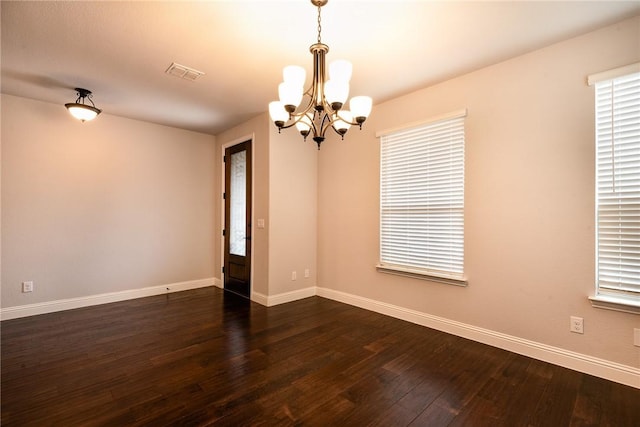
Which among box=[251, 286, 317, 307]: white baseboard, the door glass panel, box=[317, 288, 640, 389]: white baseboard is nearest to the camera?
box=[317, 288, 640, 389]: white baseboard

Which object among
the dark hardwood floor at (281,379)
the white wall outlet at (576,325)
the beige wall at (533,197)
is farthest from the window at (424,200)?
the white wall outlet at (576,325)

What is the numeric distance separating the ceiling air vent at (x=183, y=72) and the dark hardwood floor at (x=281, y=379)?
2.69 meters

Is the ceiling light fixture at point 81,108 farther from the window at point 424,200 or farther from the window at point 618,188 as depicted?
the window at point 618,188

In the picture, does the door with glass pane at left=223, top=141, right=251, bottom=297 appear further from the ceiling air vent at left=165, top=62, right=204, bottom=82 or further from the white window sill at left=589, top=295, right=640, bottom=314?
the white window sill at left=589, top=295, right=640, bottom=314

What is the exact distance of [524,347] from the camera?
2598 millimetres

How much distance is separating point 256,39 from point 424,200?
2329 mm

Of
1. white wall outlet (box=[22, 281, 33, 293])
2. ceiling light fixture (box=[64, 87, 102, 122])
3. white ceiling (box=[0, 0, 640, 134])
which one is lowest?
white wall outlet (box=[22, 281, 33, 293])

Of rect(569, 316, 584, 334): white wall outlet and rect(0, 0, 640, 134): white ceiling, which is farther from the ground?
rect(0, 0, 640, 134): white ceiling

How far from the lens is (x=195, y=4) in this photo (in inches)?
79.9

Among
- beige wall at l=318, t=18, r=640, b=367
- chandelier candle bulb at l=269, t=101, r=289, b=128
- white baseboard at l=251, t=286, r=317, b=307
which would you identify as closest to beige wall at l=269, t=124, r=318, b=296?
white baseboard at l=251, t=286, r=317, b=307

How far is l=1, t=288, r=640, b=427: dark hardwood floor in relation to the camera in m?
1.82

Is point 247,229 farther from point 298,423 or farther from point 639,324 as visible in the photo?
point 639,324

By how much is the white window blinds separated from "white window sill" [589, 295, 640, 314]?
45mm

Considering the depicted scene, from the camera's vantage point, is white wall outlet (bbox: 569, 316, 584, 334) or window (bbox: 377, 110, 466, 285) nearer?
white wall outlet (bbox: 569, 316, 584, 334)
